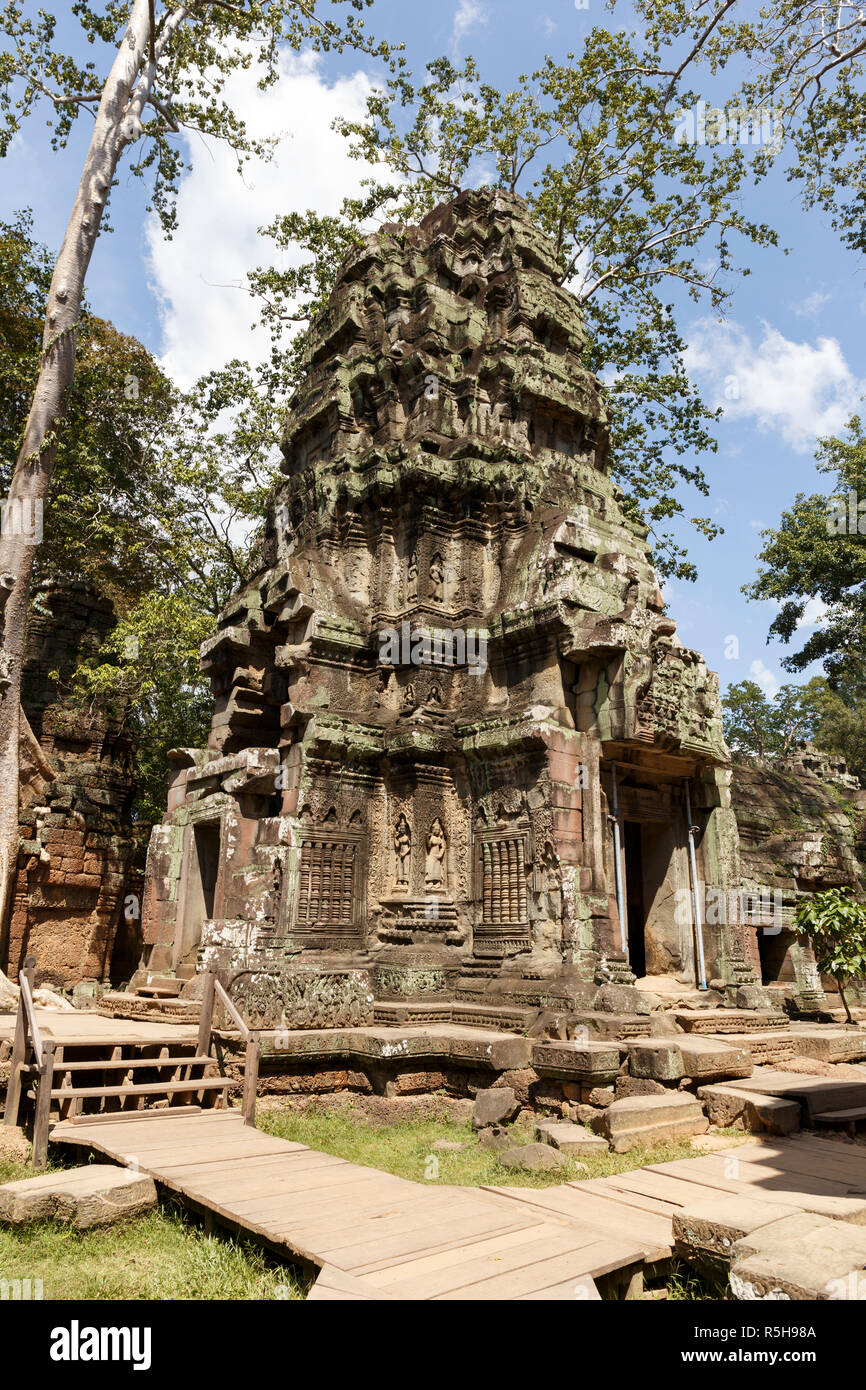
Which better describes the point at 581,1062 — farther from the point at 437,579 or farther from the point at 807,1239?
the point at 437,579

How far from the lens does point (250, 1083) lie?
627cm

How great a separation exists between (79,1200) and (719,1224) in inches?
117

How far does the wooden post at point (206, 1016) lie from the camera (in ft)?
23.0

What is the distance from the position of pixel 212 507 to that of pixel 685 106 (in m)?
12.2

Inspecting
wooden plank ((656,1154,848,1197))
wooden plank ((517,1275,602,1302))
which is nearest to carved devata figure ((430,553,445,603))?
wooden plank ((656,1154,848,1197))

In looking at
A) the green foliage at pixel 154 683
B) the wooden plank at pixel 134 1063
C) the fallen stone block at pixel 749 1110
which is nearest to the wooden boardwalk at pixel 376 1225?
the wooden plank at pixel 134 1063

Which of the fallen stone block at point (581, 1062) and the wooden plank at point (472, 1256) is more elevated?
the fallen stone block at point (581, 1062)

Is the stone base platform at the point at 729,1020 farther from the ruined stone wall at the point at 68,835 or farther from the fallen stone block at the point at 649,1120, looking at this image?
the ruined stone wall at the point at 68,835

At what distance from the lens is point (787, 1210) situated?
3.62 metres

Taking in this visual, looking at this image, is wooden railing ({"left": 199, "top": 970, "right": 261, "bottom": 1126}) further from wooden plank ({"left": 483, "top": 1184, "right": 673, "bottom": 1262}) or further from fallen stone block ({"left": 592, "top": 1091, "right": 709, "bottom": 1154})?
fallen stone block ({"left": 592, "top": 1091, "right": 709, "bottom": 1154})

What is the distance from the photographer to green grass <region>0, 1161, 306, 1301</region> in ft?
12.4

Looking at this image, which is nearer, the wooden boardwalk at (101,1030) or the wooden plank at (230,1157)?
the wooden plank at (230,1157)

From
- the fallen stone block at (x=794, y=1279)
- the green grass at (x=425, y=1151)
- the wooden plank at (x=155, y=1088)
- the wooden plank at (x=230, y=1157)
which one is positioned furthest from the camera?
the wooden plank at (x=155, y=1088)

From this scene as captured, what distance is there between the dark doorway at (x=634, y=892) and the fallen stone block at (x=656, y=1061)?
461cm
